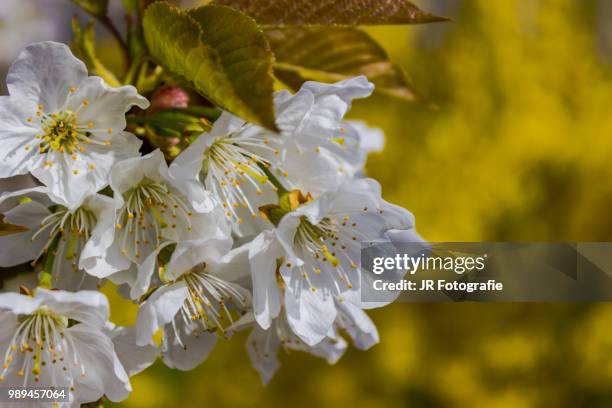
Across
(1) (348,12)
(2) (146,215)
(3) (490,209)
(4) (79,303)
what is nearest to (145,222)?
(2) (146,215)

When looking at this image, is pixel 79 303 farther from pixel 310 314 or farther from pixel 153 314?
pixel 310 314

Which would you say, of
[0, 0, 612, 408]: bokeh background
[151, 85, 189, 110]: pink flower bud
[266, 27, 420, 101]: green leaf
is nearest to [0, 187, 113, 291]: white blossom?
[151, 85, 189, 110]: pink flower bud

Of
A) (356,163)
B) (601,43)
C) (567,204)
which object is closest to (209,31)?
(356,163)

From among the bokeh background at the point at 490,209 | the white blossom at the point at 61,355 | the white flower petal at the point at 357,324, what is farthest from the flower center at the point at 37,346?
the bokeh background at the point at 490,209

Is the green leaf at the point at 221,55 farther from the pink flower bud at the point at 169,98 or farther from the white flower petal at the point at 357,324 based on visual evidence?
the white flower petal at the point at 357,324

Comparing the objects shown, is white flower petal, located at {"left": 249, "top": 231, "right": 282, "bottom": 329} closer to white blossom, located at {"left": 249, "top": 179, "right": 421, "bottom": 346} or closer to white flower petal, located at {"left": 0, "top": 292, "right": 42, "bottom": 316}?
white blossom, located at {"left": 249, "top": 179, "right": 421, "bottom": 346}

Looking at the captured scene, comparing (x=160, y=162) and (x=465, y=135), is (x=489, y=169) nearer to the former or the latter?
(x=465, y=135)
